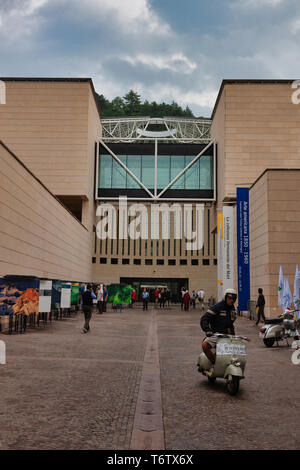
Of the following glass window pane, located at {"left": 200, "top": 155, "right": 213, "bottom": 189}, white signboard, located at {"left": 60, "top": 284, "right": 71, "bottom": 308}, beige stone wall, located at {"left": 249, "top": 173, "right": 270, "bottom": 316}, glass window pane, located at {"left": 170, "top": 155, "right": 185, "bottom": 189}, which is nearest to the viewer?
white signboard, located at {"left": 60, "top": 284, "right": 71, "bottom": 308}

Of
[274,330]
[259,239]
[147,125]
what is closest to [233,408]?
[274,330]

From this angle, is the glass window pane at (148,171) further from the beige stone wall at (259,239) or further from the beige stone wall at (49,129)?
the beige stone wall at (259,239)

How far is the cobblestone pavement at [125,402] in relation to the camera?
4.46 metres

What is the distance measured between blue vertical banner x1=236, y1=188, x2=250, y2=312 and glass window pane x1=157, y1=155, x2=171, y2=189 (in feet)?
78.0

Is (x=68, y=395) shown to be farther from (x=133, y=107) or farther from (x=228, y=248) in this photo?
(x=133, y=107)

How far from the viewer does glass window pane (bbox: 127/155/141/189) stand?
52.9m

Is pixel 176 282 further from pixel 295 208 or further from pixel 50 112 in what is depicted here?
pixel 295 208

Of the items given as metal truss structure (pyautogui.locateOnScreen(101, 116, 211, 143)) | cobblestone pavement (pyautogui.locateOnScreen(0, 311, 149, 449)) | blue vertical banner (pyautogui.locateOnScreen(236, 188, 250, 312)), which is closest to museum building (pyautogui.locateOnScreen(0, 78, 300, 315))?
metal truss structure (pyautogui.locateOnScreen(101, 116, 211, 143))

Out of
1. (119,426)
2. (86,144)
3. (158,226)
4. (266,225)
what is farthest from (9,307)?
(158,226)

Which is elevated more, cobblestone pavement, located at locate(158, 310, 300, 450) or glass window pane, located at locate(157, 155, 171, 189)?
glass window pane, located at locate(157, 155, 171, 189)

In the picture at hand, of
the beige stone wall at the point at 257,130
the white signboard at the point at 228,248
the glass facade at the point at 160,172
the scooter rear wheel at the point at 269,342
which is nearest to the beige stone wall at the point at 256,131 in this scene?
the beige stone wall at the point at 257,130

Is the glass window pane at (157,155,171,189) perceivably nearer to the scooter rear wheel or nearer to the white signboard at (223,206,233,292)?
the white signboard at (223,206,233,292)

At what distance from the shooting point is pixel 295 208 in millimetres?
24312

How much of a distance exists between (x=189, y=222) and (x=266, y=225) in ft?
107
